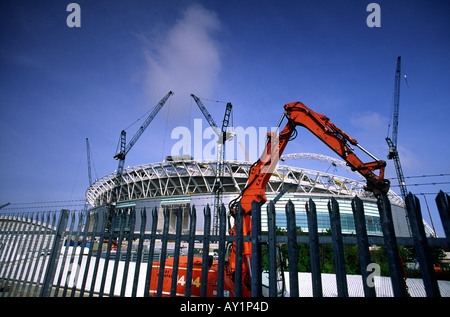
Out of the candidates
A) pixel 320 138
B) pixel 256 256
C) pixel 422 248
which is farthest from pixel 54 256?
pixel 320 138

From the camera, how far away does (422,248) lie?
2307 millimetres

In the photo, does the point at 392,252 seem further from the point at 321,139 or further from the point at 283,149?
the point at 321,139

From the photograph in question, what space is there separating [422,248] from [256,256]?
1857 millimetres

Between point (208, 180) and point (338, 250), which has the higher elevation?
point (208, 180)

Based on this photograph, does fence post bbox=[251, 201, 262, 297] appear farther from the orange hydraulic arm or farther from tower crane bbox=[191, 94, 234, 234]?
tower crane bbox=[191, 94, 234, 234]

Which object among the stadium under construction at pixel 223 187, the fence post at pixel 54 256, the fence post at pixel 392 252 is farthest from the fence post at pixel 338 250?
the stadium under construction at pixel 223 187

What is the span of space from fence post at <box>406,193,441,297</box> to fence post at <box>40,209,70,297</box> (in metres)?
6.22

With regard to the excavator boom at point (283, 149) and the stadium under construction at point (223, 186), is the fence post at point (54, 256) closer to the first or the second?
the excavator boom at point (283, 149)

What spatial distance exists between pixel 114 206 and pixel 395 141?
2763 inches

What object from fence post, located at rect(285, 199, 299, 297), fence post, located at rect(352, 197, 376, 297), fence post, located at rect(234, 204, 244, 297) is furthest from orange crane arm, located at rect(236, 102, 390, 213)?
fence post, located at rect(352, 197, 376, 297)

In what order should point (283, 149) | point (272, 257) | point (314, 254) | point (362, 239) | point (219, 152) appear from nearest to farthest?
1. point (362, 239)
2. point (314, 254)
3. point (272, 257)
4. point (283, 149)
5. point (219, 152)

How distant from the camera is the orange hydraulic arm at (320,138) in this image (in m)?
7.45

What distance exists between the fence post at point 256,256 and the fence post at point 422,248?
175cm
